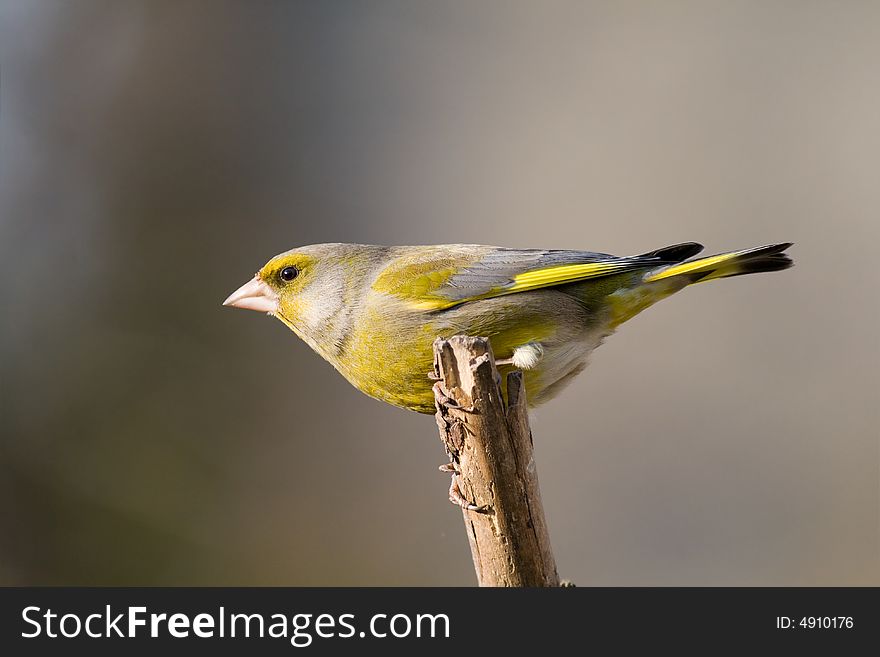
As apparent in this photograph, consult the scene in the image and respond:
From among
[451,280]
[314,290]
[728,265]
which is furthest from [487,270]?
[728,265]

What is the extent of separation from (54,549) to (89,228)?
3.54m

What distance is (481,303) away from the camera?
4070 millimetres

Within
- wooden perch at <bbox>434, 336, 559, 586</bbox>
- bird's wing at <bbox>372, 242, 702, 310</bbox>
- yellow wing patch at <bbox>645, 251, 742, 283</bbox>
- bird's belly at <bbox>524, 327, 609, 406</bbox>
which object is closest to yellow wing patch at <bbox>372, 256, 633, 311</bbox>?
bird's wing at <bbox>372, 242, 702, 310</bbox>

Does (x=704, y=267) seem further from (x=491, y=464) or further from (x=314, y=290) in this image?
(x=314, y=290)

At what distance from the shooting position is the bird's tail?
419 cm

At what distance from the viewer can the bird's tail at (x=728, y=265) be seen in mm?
4191

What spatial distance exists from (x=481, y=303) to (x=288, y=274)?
3.66 feet

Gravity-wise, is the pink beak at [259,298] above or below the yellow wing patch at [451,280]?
above

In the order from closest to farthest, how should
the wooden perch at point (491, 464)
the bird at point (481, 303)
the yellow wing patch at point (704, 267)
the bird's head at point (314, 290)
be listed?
1. the wooden perch at point (491, 464)
2. the bird at point (481, 303)
3. the yellow wing patch at point (704, 267)
4. the bird's head at point (314, 290)

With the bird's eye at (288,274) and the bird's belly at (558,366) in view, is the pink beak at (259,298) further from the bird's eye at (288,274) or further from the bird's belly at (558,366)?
the bird's belly at (558,366)

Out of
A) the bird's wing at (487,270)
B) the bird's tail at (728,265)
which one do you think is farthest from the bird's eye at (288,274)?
the bird's tail at (728,265)

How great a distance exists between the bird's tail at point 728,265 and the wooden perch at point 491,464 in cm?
128
